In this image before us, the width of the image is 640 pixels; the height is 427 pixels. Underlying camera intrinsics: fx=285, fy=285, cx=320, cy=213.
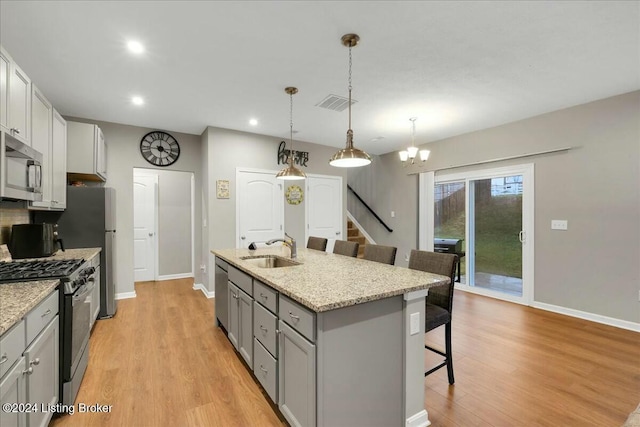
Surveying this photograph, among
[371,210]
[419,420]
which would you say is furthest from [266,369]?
[371,210]

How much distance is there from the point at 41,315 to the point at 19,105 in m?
1.67

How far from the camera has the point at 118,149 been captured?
431 cm

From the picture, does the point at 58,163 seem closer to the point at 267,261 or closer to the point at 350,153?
the point at 267,261

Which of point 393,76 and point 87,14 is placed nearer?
point 87,14

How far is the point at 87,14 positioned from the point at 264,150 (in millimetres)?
3086

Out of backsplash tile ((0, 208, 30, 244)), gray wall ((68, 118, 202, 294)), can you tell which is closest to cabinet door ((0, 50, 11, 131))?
backsplash tile ((0, 208, 30, 244))

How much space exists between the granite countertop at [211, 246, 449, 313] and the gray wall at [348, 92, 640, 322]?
3.02 meters

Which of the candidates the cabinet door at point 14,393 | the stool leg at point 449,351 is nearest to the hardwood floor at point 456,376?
the stool leg at point 449,351

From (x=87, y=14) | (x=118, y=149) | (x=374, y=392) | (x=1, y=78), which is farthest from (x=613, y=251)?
(x=118, y=149)

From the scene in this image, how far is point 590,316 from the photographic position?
11.6 feet

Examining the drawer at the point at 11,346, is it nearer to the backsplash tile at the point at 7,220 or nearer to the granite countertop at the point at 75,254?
the granite countertop at the point at 75,254

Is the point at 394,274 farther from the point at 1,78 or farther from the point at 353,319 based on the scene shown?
the point at 1,78

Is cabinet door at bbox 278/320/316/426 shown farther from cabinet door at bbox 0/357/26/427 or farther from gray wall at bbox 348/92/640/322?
gray wall at bbox 348/92/640/322

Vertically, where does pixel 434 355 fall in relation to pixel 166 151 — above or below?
below
